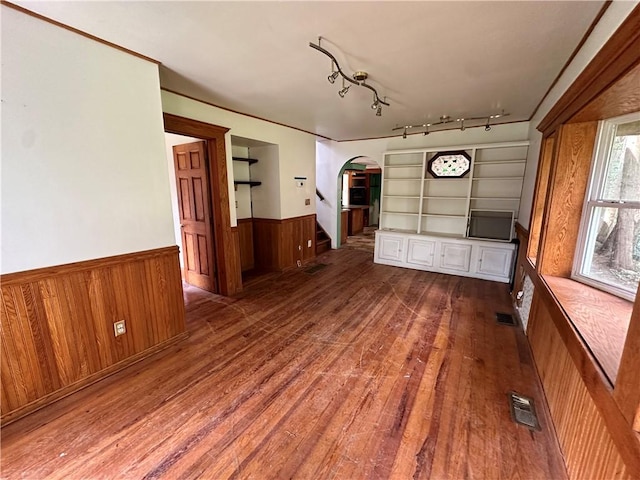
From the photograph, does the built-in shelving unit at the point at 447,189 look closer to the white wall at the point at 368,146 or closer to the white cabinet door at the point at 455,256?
the white wall at the point at 368,146

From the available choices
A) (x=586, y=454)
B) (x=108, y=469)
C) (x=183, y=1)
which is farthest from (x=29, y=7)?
(x=586, y=454)

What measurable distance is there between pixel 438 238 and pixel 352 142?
278cm

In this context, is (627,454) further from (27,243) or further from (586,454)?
(27,243)

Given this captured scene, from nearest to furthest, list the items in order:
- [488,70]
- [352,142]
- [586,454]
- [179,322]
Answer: [586,454], [488,70], [179,322], [352,142]

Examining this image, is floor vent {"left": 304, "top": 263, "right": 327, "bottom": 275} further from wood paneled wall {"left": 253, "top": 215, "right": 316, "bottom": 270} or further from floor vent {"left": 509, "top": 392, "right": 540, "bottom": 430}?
floor vent {"left": 509, "top": 392, "right": 540, "bottom": 430}

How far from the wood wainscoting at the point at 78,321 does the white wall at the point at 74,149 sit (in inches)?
4.9

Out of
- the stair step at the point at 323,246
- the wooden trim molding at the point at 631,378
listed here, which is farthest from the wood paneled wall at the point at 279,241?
the wooden trim molding at the point at 631,378

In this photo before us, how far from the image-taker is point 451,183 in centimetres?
480

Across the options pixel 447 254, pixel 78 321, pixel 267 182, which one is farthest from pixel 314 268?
pixel 78 321

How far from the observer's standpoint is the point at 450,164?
461 centimetres

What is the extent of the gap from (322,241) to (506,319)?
3968 millimetres

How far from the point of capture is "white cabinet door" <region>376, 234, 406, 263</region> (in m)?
5.05

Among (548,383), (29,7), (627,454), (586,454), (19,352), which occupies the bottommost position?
(548,383)

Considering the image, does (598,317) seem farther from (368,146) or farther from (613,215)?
(368,146)
